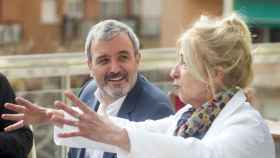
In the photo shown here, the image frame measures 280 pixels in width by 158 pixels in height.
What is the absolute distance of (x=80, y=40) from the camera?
2667 cm

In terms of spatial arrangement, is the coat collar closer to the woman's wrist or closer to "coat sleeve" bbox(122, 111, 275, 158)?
"coat sleeve" bbox(122, 111, 275, 158)

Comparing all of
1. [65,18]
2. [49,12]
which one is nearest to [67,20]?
[65,18]

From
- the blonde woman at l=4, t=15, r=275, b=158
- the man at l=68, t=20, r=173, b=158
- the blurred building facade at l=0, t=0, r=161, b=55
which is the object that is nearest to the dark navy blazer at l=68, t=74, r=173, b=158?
the man at l=68, t=20, r=173, b=158

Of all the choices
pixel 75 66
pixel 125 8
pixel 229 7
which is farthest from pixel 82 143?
pixel 125 8

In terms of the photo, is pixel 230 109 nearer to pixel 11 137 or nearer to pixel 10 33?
pixel 11 137

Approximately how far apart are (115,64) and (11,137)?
2.09 feet

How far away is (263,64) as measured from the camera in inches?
241

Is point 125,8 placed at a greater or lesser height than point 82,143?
lesser

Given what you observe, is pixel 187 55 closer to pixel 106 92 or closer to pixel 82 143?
pixel 82 143

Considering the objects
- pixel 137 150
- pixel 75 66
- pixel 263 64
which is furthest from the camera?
pixel 263 64

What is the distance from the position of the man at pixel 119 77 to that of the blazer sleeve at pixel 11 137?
0.36 metres

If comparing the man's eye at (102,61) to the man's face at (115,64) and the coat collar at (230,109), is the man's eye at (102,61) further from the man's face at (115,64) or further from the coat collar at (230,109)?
the coat collar at (230,109)

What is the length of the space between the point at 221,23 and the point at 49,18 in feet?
85.9

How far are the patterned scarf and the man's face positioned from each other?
A: 0.75 metres
